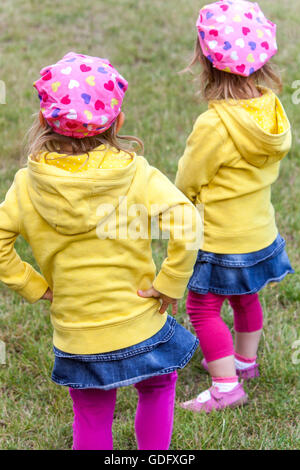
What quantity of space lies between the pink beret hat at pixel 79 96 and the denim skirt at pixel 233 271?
988mm

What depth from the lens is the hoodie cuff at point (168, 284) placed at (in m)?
2.17

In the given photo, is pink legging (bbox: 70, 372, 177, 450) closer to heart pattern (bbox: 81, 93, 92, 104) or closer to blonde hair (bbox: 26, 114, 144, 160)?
blonde hair (bbox: 26, 114, 144, 160)

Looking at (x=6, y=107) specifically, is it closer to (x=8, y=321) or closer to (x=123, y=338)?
(x=8, y=321)

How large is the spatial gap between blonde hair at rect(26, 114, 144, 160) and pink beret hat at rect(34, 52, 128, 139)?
57mm

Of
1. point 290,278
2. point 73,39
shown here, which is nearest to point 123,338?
point 290,278

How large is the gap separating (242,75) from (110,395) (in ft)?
4.41

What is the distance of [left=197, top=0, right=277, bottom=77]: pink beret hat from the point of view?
8.17 feet

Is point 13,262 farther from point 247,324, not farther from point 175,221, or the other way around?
point 247,324

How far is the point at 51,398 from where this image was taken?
118 inches

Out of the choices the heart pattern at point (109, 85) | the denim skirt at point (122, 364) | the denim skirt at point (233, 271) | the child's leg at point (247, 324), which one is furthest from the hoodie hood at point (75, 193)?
the child's leg at point (247, 324)

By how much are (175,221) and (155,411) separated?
2.49 feet

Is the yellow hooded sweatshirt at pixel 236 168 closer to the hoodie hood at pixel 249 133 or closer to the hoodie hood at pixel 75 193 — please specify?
the hoodie hood at pixel 249 133

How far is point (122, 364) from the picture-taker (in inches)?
86.2

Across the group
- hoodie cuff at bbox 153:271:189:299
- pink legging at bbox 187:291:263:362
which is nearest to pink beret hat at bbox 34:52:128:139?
hoodie cuff at bbox 153:271:189:299
